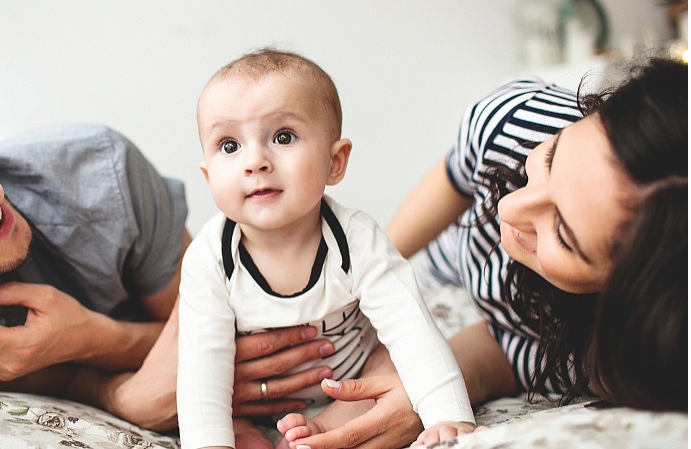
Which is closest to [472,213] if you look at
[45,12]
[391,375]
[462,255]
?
[462,255]

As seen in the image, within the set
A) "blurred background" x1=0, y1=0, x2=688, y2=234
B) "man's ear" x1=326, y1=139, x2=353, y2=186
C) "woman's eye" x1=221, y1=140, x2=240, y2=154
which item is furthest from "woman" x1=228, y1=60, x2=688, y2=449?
"blurred background" x1=0, y1=0, x2=688, y2=234

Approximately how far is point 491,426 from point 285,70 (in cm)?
55

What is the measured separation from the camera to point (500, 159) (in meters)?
1.06

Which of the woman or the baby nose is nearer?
the woman

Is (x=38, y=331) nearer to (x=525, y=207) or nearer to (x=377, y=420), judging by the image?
(x=377, y=420)

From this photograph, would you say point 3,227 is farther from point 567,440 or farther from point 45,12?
point 45,12

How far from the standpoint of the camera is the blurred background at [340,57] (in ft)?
6.27

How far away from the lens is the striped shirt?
1.00m

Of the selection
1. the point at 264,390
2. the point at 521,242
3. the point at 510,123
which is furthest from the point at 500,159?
the point at 264,390

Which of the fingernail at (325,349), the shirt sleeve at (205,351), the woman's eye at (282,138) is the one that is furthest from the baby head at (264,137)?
the fingernail at (325,349)

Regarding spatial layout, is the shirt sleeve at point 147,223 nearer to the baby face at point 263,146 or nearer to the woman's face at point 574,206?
the baby face at point 263,146

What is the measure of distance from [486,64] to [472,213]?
5.09 ft

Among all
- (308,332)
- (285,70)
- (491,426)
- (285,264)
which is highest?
(285,70)

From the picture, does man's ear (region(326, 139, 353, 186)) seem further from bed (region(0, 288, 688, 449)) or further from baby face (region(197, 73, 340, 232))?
bed (region(0, 288, 688, 449))
